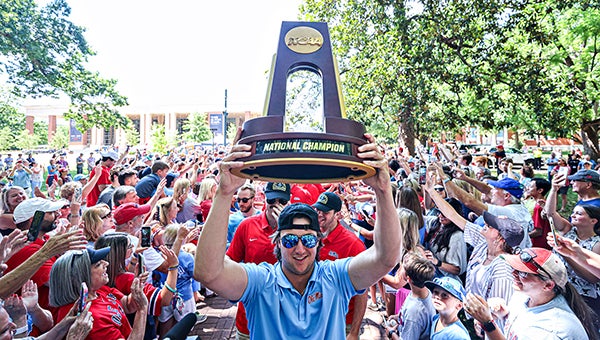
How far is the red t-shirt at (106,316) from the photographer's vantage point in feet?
9.34

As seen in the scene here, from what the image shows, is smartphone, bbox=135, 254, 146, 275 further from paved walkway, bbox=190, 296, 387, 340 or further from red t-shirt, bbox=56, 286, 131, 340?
paved walkway, bbox=190, 296, 387, 340

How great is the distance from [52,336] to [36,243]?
1.46 metres

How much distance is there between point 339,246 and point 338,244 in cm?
3

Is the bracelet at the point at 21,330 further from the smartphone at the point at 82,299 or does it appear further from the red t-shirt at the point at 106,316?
the smartphone at the point at 82,299

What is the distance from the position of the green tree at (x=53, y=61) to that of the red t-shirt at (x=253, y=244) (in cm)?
1567

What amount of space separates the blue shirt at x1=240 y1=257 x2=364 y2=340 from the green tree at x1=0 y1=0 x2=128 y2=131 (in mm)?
16985

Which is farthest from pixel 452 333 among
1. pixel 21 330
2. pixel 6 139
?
pixel 6 139

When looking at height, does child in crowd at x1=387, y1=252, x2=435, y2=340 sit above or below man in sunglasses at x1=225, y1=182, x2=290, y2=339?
below

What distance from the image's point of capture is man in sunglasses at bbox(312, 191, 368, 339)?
3596mm

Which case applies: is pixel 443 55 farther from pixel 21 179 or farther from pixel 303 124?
pixel 21 179

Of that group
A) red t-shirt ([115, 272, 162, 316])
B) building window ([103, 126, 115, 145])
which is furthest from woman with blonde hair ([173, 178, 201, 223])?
building window ([103, 126, 115, 145])

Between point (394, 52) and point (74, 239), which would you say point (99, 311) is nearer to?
point (74, 239)

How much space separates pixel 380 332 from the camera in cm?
543

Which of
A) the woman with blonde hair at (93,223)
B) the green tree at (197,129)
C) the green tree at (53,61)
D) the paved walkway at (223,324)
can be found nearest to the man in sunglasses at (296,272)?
the woman with blonde hair at (93,223)
